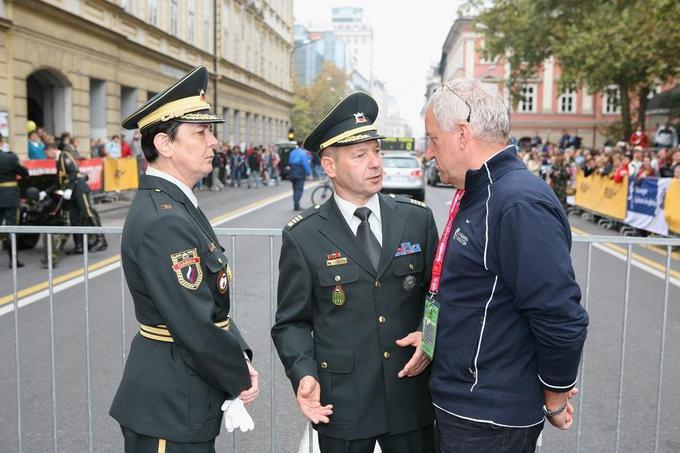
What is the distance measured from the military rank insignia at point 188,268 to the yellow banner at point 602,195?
14.6 meters

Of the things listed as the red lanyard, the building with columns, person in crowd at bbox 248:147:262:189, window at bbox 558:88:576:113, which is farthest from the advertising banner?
window at bbox 558:88:576:113

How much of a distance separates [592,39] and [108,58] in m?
17.7

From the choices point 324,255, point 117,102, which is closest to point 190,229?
point 324,255

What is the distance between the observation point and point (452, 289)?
2344 millimetres

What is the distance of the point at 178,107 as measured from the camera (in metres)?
2.54

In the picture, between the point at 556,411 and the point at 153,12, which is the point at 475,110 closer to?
the point at 556,411

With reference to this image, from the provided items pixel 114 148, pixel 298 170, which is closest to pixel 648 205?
pixel 298 170

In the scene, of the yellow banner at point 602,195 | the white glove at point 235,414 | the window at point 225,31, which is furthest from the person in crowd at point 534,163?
the white glove at point 235,414

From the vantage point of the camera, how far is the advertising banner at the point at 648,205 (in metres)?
13.4

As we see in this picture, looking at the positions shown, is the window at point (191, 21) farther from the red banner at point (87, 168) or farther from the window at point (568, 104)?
the window at point (568, 104)

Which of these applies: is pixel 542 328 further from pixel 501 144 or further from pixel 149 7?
pixel 149 7

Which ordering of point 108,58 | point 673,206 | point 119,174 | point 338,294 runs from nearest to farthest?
point 338,294
point 673,206
point 119,174
point 108,58

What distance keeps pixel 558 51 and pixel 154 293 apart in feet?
106

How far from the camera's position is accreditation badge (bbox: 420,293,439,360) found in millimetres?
2414
